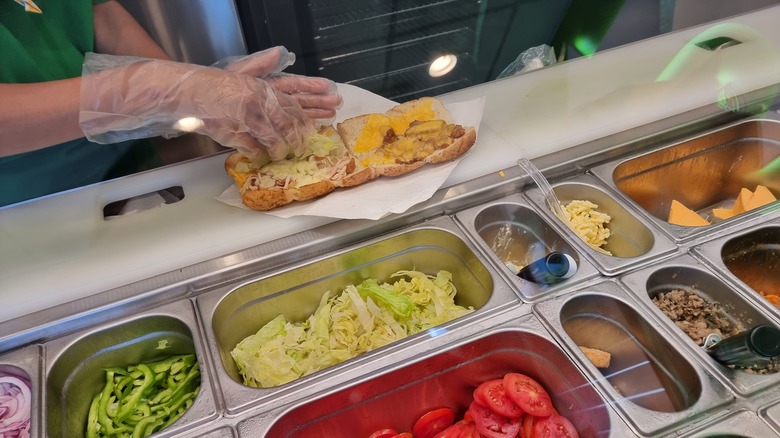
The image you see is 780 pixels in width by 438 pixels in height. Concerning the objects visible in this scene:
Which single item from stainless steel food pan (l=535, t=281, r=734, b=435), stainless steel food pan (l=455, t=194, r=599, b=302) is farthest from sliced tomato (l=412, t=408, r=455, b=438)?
stainless steel food pan (l=455, t=194, r=599, b=302)

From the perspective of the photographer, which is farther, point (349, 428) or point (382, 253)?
point (382, 253)

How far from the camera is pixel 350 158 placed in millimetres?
2010


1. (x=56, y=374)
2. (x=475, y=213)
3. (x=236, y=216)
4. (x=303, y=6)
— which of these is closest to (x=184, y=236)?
(x=236, y=216)

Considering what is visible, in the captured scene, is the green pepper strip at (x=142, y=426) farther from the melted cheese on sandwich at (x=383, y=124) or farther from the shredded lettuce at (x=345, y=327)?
the melted cheese on sandwich at (x=383, y=124)

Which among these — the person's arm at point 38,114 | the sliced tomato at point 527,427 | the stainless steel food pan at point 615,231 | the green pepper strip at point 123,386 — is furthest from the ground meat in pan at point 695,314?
the person's arm at point 38,114

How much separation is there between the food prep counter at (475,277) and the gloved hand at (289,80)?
42cm

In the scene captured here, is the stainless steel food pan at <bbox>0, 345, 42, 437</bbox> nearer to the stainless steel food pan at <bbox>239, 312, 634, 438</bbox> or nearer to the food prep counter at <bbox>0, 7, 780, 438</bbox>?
the food prep counter at <bbox>0, 7, 780, 438</bbox>

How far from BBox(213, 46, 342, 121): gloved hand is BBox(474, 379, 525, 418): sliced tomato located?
3.81 ft

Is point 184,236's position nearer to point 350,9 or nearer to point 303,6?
point 303,6

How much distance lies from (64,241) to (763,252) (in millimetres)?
2352

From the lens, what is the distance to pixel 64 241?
182 cm

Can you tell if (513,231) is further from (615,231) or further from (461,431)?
(461,431)

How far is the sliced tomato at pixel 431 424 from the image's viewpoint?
1.55 metres

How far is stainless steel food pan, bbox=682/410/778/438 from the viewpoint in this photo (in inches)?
48.7
